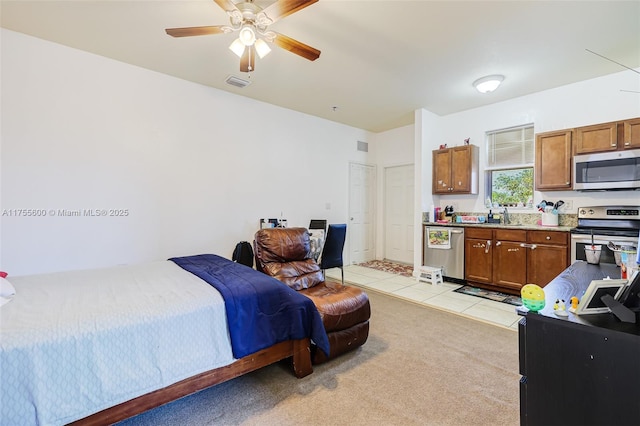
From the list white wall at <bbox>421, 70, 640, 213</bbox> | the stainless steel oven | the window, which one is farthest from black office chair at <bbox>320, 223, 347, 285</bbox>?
the stainless steel oven

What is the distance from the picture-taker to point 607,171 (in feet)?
11.1

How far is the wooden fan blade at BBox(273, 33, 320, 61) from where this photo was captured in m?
2.28

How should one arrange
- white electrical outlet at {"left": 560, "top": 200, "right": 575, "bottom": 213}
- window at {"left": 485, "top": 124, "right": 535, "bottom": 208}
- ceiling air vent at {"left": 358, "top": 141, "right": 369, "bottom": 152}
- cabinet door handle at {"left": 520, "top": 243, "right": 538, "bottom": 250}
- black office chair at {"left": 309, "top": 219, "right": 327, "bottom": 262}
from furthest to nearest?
ceiling air vent at {"left": 358, "top": 141, "right": 369, "bottom": 152} → window at {"left": 485, "top": 124, "right": 535, "bottom": 208} → black office chair at {"left": 309, "top": 219, "right": 327, "bottom": 262} → white electrical outlet at {"left": 560, "top": 200, "right": 575, "bottom": 213} → cabinet door handle at {"left": 520, "top": 243, "right": 538, "bottom": 250}

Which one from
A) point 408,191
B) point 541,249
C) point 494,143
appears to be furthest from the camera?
point 408,191

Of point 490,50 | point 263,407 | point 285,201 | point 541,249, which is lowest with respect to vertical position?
point 263,407

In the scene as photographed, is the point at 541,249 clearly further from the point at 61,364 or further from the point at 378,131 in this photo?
the point at 61,364

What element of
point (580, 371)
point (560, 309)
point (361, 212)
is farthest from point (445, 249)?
point (580, 371)

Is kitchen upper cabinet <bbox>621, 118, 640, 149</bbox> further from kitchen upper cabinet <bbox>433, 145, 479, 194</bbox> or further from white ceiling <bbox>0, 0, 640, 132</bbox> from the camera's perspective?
kitchen upper cabinet <bbox>433, 145, 479, 194</bbox>

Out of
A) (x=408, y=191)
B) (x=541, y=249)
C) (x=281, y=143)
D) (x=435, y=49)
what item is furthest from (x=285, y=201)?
(x=541, y=249)

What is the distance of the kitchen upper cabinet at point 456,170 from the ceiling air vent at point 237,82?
328 cm

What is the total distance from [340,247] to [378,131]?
10.6ft

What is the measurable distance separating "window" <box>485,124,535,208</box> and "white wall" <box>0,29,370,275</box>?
3.23 m

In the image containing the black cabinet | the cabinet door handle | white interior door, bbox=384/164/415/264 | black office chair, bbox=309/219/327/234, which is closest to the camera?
the black cabinet

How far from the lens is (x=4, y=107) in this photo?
2748 mm
